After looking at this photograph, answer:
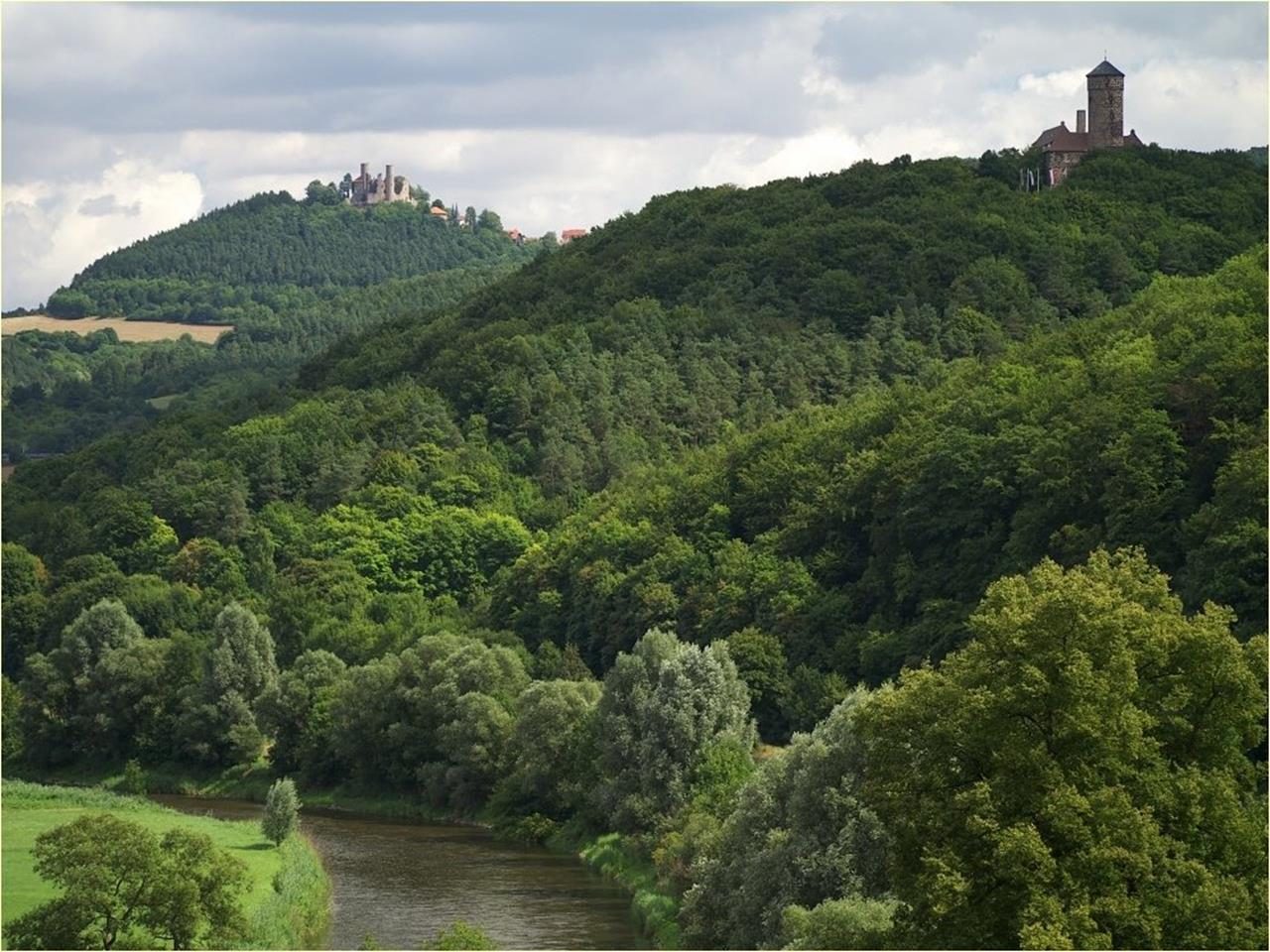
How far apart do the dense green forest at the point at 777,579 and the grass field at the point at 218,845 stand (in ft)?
31.2

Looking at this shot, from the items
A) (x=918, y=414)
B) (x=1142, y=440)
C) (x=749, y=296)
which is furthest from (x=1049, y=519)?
(x=749, y=296)

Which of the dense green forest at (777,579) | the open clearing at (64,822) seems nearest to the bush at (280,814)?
the open clearing at (64,822)

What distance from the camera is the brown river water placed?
226 feet

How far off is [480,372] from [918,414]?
182 ft

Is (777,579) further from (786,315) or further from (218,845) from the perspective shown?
(786,315)

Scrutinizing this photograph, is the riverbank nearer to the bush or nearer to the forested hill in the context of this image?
the bush

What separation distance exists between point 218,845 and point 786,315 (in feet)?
352

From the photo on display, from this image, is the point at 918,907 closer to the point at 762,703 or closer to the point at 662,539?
Result: the point at 762,703

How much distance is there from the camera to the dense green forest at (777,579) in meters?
42.7

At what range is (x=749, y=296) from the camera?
608 ft

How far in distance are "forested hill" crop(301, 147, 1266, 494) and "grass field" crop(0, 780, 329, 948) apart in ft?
223

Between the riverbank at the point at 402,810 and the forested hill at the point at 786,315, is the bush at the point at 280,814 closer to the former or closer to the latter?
the riverbank at the point at 402,810

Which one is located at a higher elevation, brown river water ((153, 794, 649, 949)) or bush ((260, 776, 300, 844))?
bush ((260, 776, 300, 844))

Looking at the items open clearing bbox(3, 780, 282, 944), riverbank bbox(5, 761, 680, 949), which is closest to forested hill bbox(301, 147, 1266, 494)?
riverbank bbox(5, 761, 680, 949)
